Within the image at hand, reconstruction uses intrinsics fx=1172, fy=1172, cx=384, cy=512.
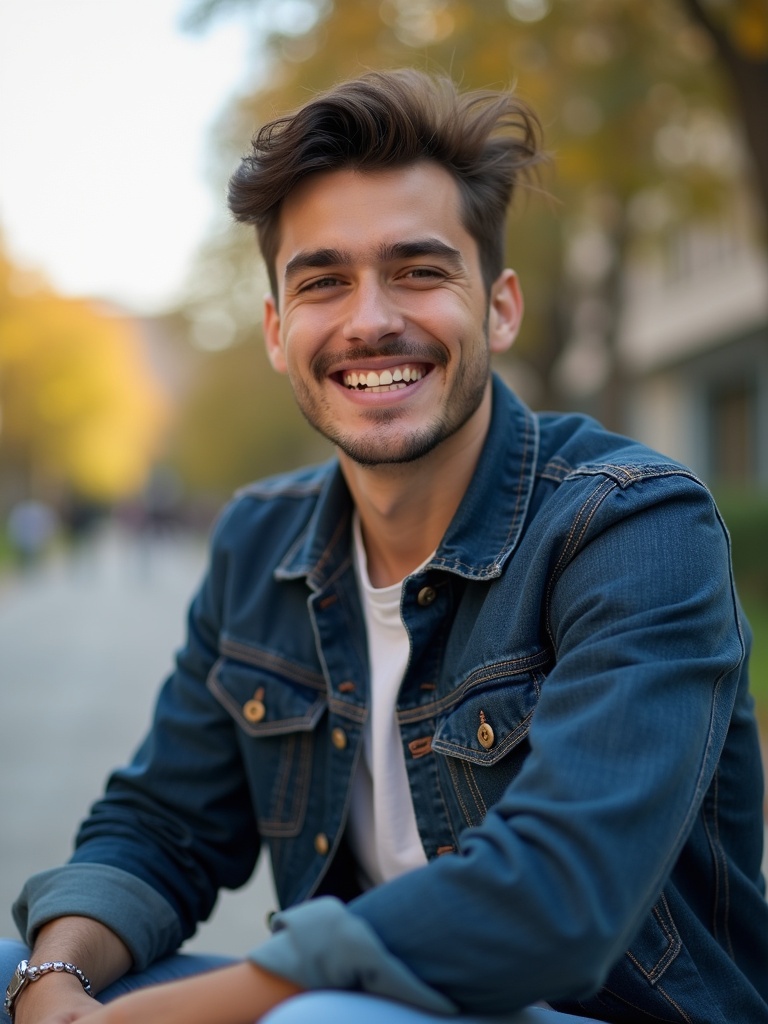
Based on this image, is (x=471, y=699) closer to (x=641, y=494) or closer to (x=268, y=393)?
(x=641, y=494)

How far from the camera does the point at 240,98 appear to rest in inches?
585

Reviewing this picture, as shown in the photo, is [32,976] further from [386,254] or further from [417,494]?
[386,254]

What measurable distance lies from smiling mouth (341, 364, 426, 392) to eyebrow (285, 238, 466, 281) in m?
0.22

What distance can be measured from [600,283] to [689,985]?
53.3ft

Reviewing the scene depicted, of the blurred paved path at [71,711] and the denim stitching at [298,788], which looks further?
the blurred paved path at [71,711]

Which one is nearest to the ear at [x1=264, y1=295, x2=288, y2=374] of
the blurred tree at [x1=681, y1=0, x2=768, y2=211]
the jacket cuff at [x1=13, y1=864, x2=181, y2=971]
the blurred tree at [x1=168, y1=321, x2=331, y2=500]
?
the jacket cuff at [x1=13, y1=864, x2=181, y2=971]

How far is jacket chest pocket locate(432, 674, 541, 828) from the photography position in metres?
2.03

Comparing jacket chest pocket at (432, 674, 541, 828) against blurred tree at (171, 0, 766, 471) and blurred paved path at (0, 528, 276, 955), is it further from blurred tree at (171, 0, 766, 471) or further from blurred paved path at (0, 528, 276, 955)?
blurred tree at (171, 0, 766, 471)

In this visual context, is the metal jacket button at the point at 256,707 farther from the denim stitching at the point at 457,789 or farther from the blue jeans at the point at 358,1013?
the blue jeans at the point at 358,1013

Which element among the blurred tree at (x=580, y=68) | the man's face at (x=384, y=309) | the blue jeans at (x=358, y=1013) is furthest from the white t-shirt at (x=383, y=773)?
the blurred tree at (x=580, y=68)

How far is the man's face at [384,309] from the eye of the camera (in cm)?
230

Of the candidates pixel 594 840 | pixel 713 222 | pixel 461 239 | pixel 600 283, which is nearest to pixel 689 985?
pixel 594 840

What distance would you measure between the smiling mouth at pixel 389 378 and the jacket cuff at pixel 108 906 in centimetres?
108

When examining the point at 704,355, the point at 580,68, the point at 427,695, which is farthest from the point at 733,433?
the point at 427,695
